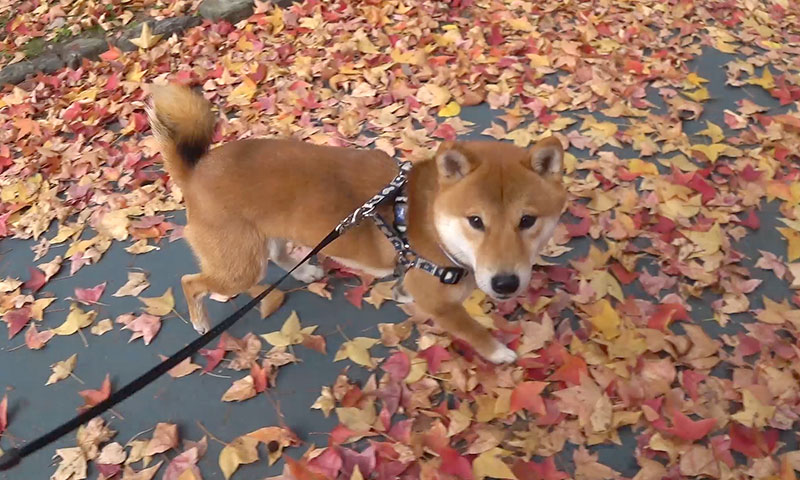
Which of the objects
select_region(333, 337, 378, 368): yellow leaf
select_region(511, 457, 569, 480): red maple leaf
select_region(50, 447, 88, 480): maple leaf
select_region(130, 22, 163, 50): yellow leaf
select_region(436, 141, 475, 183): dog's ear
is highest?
select_region(436, 141, 475, 183): dog's ear

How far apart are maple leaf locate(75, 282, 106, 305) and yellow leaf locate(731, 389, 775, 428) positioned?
3.63 m

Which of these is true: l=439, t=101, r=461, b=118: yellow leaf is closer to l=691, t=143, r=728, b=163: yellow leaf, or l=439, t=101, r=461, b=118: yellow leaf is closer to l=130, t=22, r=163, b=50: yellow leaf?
l=691, t=143, r=728, b=163: yellow leaf

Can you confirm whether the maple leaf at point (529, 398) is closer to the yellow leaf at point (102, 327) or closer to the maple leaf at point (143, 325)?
the maple leaf at point (143, 325)

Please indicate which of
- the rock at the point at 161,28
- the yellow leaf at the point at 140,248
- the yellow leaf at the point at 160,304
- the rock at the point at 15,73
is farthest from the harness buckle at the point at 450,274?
the rock at the point at 15,73

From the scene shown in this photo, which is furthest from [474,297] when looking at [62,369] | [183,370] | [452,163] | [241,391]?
[62,369]

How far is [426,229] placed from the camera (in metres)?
2.65

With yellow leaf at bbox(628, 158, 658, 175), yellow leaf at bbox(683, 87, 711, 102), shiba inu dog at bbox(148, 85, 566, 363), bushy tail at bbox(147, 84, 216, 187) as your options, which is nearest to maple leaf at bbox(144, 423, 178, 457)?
shiba inu dog at bbox(148, 85, 566, 363)

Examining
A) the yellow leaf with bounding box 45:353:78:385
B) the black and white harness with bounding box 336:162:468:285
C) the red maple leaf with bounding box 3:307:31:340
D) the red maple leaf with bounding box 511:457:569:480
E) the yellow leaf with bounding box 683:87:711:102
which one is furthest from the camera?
the yellow leaf with bounding box 683:87:711:102

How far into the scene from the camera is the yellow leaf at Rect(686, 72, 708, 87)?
448 cm

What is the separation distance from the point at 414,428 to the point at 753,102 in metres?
3.62

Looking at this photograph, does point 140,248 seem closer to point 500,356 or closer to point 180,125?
point 180,125

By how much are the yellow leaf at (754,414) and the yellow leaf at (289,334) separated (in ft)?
7.22

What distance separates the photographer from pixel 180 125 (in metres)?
2.75

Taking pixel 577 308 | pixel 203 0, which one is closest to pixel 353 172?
pixel 577 308
